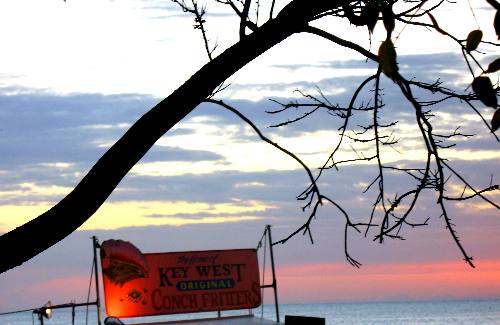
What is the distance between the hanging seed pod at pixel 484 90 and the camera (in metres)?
3.68

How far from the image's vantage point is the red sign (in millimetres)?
22422

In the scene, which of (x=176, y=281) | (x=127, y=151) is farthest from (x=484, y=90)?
(x=176, y=281)

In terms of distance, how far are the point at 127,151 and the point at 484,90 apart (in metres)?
2.26

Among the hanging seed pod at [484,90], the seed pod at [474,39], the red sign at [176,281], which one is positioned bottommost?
the hanging seed pod at [484,90]

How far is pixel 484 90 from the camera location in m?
3.70

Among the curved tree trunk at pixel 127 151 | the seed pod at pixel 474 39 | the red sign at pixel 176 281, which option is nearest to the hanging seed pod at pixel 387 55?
the seed pod at pixel 474 39

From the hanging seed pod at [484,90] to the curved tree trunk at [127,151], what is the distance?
2.00 m

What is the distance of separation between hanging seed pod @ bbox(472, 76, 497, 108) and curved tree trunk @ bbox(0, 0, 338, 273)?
2.00m

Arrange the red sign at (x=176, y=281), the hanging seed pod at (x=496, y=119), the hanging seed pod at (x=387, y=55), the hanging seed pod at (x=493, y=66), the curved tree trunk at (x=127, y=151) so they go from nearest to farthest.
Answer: the hanging seed pod at (x=387, y=55), the hanging seed pod at (x=493, y=66), the hanging seed pod at (x=496, y=119), the curved tree trunk at (x=127, y=151), the red sign at (x=176, y=281)

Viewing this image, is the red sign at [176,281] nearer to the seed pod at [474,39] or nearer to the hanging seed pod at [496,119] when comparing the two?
the hanging seed pod at [496,119]

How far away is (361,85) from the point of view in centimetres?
579

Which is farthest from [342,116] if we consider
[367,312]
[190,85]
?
[367,312]

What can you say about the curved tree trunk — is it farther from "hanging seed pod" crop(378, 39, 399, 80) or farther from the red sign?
the red sign

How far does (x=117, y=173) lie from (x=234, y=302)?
1898cm
